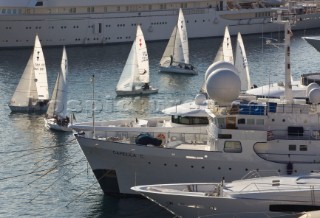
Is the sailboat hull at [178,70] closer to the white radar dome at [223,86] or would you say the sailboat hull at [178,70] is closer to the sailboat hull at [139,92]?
the sailboat hull at [139,92]

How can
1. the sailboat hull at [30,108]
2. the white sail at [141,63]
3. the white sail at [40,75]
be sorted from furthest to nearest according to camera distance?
the white sail at [141,63] → the white sail at [40,75] → the sailboat hull at [30,108]

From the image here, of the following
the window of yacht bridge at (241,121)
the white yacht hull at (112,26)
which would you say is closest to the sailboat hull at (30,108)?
the window of yacht bridge at (241,121)

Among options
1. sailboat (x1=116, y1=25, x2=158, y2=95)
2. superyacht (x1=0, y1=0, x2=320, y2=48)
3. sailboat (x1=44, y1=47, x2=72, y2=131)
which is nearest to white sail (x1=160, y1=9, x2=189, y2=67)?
sailboat (x1=116, y1=25, x2=158, y2=95)

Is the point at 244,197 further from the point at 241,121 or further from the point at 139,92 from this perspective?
the point at 139,92

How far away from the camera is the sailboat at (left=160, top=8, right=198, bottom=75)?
109m

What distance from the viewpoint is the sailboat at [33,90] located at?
8931cm

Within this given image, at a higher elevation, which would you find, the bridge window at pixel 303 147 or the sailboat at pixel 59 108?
the sailboat at pixel 59 108

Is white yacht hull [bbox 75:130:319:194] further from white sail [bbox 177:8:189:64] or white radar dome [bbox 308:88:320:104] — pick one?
white sail [bbox 177:8:189:64]

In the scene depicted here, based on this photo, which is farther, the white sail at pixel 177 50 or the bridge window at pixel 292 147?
the white sail at pixel 177 50

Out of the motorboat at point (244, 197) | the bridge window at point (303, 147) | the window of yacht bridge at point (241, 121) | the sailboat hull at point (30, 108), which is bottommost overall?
the motorboat at point (244, 197)

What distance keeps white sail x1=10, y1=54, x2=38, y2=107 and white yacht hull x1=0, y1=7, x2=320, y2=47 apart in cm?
3858

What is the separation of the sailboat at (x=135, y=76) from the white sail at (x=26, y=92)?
27.7 ft

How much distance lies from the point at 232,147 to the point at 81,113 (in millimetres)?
29462

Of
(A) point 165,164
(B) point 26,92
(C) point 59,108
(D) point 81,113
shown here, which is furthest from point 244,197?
(B) point 26,92
